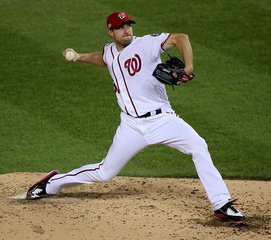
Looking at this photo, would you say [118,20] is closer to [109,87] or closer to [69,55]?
[69,55]

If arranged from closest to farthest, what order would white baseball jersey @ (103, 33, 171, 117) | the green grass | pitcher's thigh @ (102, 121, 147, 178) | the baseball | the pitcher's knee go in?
1. the pitcher's knee
2. white baseball jersey @ (103, 33, 171, 117)
3. pitcher's thigh @ (102, 121, 147, 178)
4. the baseball
5. the green grass

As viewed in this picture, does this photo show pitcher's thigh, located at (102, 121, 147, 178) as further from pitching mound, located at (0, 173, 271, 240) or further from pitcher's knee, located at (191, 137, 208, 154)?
pitcher's knee, located at (191, 137, 208, 154)

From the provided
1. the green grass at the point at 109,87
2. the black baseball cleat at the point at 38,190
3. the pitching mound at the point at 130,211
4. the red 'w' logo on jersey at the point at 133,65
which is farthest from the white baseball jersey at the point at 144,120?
the green grass at the point at 109,87

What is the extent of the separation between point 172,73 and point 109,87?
177 inches

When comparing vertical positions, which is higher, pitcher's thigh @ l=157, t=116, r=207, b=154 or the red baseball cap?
the red baseball cap

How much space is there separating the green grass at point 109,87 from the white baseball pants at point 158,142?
53.0 inches

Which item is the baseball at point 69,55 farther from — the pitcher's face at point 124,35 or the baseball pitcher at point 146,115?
the pitcher's face at point 124,35

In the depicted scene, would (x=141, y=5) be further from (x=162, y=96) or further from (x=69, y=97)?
(x=162, y=96)

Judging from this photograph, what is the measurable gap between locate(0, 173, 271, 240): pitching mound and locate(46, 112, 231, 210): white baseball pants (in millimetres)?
268

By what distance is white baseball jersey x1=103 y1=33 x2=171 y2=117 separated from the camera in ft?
26.6

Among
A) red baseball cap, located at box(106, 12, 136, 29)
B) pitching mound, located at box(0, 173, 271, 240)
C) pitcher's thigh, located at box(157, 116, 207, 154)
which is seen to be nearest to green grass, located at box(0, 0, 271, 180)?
pitching mound, located at box(0, 173, 271, 240)

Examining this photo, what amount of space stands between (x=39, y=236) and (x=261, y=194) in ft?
8.46

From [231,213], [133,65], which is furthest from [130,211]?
[133,65]

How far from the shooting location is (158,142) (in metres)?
8.16
